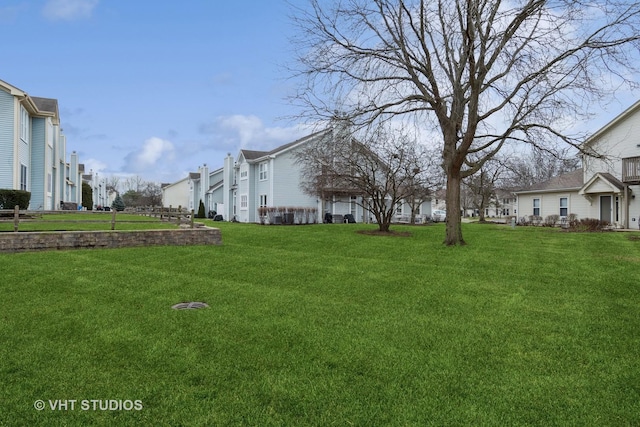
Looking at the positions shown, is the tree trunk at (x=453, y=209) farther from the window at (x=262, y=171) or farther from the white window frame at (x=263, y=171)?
the window at (x=262, y=171)

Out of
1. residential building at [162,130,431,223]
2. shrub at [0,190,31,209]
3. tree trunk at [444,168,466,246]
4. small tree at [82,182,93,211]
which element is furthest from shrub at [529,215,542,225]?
small tree at [82,182,93,211]

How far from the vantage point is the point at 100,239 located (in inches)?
523

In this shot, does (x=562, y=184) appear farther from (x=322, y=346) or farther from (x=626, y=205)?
(x=322, y=346)

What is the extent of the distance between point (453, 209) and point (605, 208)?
18.0 metres

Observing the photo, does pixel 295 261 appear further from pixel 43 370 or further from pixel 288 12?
pixel 288 12

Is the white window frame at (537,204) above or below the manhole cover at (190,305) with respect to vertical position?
above

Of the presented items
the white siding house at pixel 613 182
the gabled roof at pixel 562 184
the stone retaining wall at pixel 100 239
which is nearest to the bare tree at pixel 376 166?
the stone retaining wall at pixel 100 239

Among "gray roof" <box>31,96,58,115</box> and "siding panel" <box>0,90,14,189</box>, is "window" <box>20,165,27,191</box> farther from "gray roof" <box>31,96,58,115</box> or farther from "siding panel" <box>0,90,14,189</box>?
"gray roof" <box>31,96,58,115</box>

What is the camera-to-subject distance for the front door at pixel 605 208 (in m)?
26.6

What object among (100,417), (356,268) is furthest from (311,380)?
(356,268)

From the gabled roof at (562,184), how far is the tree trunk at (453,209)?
745 inches

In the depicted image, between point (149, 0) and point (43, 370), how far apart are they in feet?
39.3

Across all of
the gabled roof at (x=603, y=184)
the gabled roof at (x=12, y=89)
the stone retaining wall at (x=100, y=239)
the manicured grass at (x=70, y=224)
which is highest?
the gabled roof at (x=12, y=89)

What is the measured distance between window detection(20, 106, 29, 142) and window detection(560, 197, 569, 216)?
37481 mm
